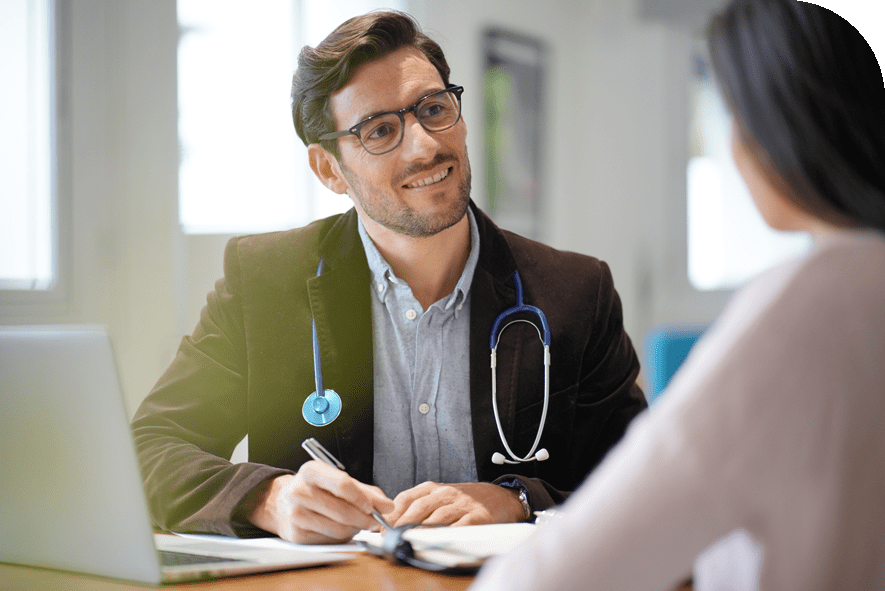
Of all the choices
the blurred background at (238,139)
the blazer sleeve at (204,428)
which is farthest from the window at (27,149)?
the blazer sleeve at (204,428)

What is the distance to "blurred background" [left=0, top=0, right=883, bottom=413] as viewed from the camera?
2088mm

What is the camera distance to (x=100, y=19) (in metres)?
2.14

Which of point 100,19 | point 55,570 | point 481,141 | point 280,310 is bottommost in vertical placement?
point 55,570

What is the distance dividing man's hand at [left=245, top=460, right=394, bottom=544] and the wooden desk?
0.41ft

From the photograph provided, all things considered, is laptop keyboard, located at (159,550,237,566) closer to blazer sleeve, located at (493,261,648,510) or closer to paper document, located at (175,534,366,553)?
paper document, located at (175,534,366,553)

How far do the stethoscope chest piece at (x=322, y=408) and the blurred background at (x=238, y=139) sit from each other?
961 mm

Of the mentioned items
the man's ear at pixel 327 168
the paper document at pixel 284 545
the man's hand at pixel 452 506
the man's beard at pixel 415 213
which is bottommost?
the paper document at pixel 284 545

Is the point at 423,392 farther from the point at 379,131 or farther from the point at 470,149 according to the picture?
the point at 470,149

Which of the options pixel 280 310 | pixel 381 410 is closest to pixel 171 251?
pixel 280 310

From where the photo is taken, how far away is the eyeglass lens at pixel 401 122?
5.11 ft

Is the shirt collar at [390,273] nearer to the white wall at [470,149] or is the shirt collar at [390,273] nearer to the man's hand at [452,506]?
the man's hand at [452,506]

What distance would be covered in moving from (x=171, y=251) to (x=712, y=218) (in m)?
2.92

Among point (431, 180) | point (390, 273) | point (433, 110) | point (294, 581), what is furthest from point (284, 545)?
point (433, 110)

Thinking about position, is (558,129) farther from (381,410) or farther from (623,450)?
(623,450)
